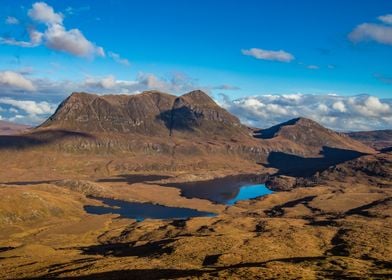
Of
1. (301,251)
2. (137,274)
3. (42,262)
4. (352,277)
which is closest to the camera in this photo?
(352,277)

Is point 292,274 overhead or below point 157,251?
overhead

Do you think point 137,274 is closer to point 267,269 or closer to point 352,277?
point 267,269

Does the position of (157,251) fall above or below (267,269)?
below

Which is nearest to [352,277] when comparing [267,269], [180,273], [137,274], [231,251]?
[267,269]

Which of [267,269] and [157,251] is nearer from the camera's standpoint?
[267,269]

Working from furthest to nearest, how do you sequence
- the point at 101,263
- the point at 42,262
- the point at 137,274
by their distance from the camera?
the point at 42,262, the point at 101,263, the point at 137,274

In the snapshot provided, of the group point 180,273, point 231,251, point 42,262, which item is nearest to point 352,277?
point 180,273

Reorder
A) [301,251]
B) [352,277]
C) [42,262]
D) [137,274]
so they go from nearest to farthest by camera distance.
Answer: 1. [352,277]
2. [137,274]
3. [42,262]
4. [301,251]

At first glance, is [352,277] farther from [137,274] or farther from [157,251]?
[157,251]

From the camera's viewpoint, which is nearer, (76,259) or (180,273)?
(180,273)
